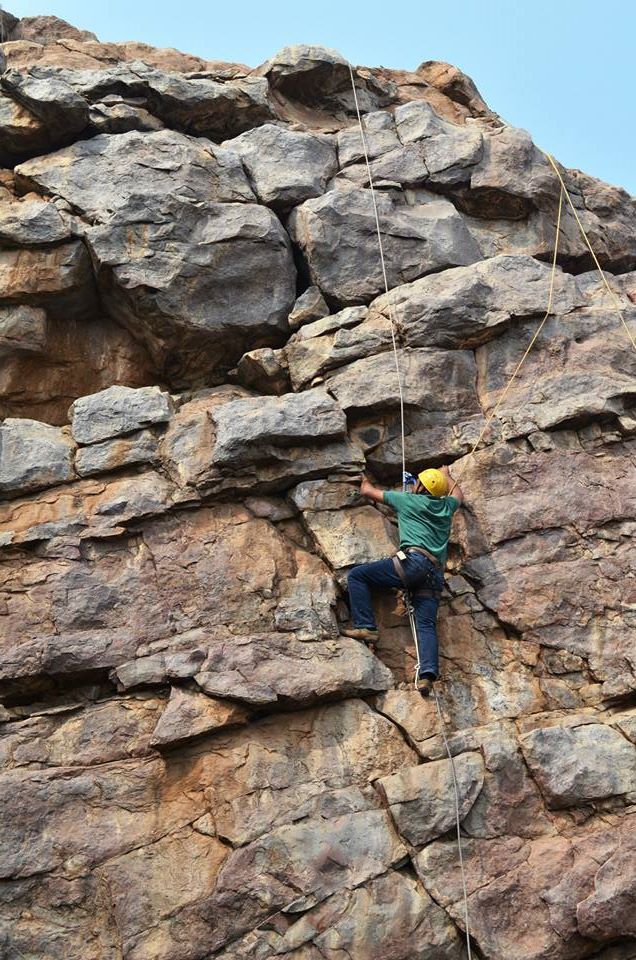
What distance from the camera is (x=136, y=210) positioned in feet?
38.5

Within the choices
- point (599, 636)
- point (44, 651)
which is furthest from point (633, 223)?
point (44, 651)

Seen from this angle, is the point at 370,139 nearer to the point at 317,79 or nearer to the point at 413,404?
the point at 317,79

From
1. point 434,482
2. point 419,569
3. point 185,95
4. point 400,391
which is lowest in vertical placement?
point 419,569

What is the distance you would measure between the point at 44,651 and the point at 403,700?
3.64 m

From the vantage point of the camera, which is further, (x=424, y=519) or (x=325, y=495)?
(x=325, y=495)

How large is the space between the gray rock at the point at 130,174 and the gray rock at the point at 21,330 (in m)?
1.54

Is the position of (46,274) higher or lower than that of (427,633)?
higher

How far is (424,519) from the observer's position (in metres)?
9.66

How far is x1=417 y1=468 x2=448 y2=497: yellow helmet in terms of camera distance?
976 centimetres

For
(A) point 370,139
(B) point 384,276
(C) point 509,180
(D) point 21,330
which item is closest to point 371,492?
(B) point 384,276

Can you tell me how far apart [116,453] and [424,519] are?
3.59 meters

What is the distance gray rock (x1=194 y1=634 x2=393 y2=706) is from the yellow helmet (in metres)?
1.92

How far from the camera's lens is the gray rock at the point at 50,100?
40.3ft

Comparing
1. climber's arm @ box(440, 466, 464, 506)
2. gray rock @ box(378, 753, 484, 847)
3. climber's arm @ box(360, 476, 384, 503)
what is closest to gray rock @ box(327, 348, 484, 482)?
climber's arm @ box(440, 466, 464, 506)
